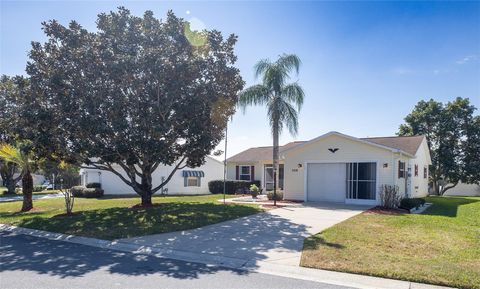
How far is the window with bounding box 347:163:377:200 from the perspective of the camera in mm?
18797

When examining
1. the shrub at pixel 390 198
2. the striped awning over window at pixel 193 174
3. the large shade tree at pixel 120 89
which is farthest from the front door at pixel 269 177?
the large shade tree at pixel 120 89

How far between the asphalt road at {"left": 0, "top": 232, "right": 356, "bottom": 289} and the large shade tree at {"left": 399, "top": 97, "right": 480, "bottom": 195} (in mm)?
32594

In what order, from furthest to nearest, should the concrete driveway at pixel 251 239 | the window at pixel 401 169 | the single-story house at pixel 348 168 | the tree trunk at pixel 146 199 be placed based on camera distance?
the window at pixel 401 169, the single-story house at pixel 348 168, the tree trunk at pixel 146 199, the concrete driveway at pixel 251 239

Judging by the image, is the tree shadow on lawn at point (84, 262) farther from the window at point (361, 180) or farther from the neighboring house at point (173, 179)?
the neighboring house at point (173, 179)

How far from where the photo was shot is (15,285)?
19.4ft

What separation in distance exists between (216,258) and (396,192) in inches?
517

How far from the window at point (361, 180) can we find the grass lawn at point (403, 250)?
6424 mm

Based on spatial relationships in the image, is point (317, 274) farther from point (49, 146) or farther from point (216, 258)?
point (49, 146)

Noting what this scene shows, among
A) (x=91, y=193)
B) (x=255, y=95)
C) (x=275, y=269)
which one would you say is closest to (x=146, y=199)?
(x=255, y=95)

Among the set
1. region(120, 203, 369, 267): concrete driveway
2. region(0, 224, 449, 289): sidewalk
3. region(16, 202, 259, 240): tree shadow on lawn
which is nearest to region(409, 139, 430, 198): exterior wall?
region(120, 203, 369, 267): concrete driveway

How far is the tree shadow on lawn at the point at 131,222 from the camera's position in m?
10.8

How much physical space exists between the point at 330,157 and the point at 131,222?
40.0 feet

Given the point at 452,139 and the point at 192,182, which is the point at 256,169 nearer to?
the point at 192,182

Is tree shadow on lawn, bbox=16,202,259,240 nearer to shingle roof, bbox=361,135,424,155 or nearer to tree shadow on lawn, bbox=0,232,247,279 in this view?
tree shadow on lawn, bbox=0,232,247,279
